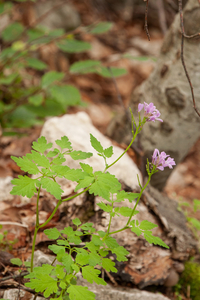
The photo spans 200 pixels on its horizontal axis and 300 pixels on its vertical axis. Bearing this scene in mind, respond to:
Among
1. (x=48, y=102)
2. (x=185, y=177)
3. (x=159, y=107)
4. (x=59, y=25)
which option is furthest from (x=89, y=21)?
(x=159, y=107)

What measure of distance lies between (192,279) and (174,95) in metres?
1.40

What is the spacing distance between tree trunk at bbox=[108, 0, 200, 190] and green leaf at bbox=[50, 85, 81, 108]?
85cm

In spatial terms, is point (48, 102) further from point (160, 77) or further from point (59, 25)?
point (59, 25)

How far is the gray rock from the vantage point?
548cm

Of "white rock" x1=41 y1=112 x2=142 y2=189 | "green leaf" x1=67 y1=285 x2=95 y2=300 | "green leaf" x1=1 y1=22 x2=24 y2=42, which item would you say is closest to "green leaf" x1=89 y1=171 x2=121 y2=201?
"green leaf" x1=67 y1=285 x2=95 y2=300

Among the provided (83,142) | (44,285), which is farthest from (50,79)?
(44,285)

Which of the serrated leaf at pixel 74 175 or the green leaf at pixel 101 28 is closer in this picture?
the serrated leaf at pixel 74 175

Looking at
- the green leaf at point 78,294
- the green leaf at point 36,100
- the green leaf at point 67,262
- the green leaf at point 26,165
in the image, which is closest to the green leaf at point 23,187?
the green leaf at point 26,165

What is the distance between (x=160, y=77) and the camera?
228cm

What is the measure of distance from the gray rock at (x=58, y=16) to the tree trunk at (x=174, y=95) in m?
3.99

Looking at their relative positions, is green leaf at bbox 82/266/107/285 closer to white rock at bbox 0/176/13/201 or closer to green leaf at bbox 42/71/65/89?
white rock at bbox 0/176/13/201

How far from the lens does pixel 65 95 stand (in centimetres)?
297

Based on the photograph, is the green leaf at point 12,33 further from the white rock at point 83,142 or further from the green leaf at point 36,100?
the white rock at point 83,142

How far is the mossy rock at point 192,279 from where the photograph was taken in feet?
5.88
